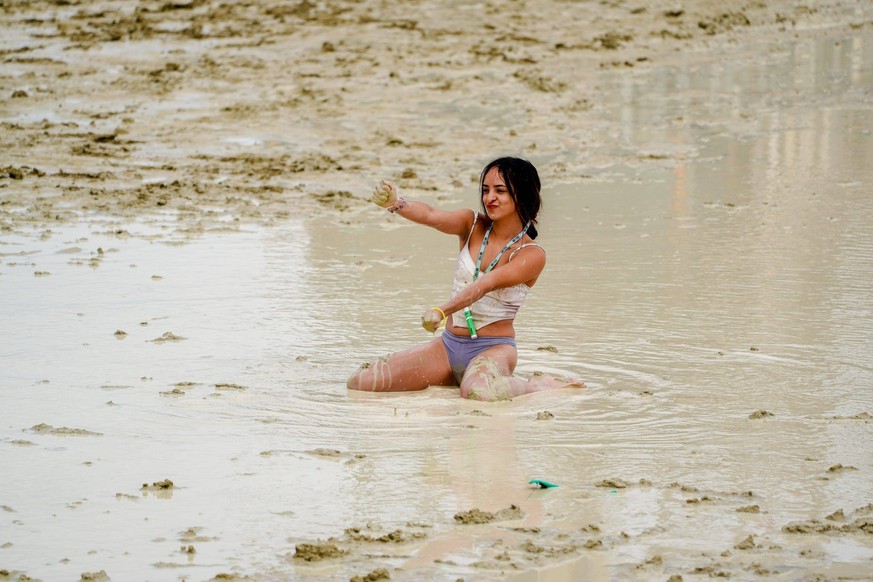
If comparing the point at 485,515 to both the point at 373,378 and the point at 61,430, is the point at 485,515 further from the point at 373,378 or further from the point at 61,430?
the point at 61,430

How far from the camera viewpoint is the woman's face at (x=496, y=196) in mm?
5719

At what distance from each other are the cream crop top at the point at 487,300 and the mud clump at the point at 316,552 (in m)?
2.22

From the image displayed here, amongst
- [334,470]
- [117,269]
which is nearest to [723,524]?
[334,470]

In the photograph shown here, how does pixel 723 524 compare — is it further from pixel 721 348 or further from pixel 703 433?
pixel 721 348

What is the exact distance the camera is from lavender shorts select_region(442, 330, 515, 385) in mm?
5781

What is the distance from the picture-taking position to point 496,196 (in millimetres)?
5719

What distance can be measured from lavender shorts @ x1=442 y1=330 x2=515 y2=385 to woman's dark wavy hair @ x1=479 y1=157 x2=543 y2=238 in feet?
1.82

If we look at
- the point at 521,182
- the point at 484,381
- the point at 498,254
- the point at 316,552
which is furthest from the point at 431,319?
the point at 316,552

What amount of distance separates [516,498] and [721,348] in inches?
90.9

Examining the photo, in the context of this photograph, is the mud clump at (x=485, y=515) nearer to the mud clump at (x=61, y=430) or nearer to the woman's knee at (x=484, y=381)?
the woman's knee at (x=484, y=381)

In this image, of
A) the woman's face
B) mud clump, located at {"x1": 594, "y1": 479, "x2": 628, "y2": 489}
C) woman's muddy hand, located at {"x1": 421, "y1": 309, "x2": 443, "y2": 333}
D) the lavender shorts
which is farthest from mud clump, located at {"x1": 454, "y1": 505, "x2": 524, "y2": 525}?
the woman's face

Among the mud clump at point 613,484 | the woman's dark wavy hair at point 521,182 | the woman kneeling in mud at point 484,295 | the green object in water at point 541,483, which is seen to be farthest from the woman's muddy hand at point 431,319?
the mud clump at point 613,484

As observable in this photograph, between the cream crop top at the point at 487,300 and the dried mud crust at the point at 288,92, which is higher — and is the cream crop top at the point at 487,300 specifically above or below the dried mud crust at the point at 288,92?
below

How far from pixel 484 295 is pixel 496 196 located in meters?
0.44
